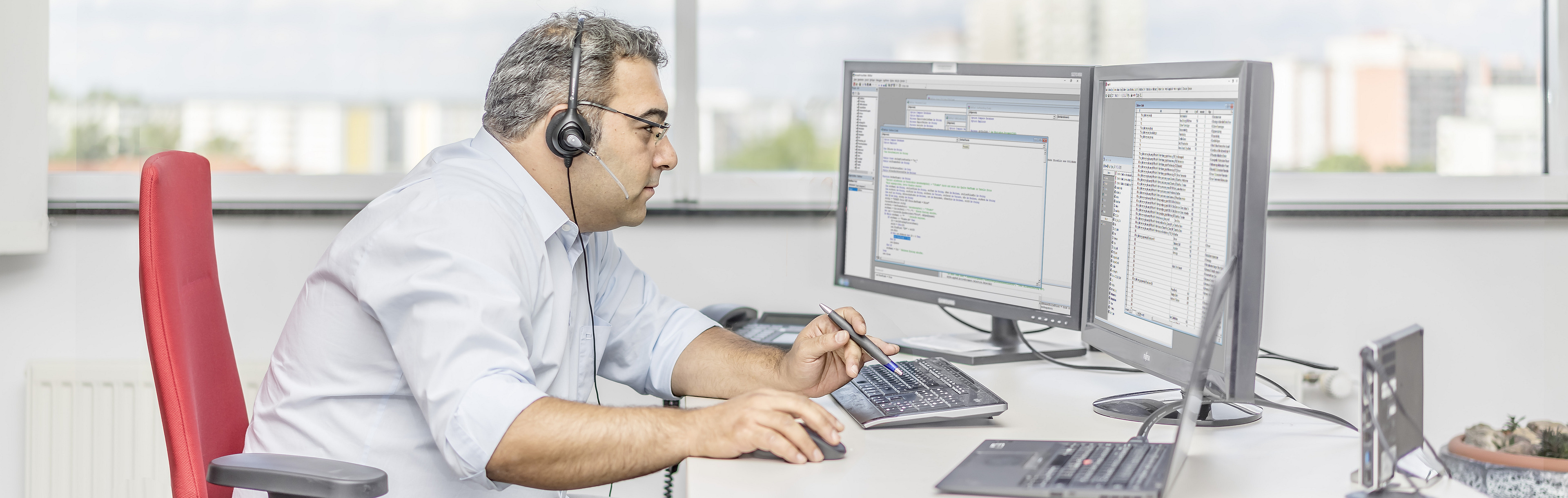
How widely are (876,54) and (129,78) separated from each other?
146 cm

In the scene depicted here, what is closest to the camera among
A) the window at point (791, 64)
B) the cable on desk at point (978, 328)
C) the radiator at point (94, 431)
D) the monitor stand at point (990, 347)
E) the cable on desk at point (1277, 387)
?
the cable on desk at point (1277, 387)

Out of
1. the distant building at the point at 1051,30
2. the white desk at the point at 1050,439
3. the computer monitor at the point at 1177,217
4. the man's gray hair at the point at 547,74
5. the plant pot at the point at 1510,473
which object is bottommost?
the plant pot at the point at 1510,473

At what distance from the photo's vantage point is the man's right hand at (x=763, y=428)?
0.91m

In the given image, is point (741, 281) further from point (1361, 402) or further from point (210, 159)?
point (1361, 402)

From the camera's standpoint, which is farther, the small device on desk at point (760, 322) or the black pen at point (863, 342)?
the small device on desk at point (760, 322)

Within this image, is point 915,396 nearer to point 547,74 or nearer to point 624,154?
point 624,154

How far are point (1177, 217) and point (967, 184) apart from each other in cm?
44

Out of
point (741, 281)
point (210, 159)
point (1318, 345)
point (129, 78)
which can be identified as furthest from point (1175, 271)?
point (129, 78)

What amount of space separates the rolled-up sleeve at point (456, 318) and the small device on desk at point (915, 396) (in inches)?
14.9

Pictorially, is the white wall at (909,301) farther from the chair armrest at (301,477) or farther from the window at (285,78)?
the chair armrest at (301,477)

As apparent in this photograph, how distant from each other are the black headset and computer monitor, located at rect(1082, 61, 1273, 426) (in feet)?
2.05

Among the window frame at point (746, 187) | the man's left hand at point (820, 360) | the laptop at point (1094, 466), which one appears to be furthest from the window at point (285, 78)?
the laptop at point (1094, 466)

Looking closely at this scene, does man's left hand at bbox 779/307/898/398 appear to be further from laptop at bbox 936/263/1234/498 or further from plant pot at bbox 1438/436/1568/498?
plant pot at bbox 1438/436/1568/498

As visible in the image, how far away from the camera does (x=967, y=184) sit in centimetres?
146
